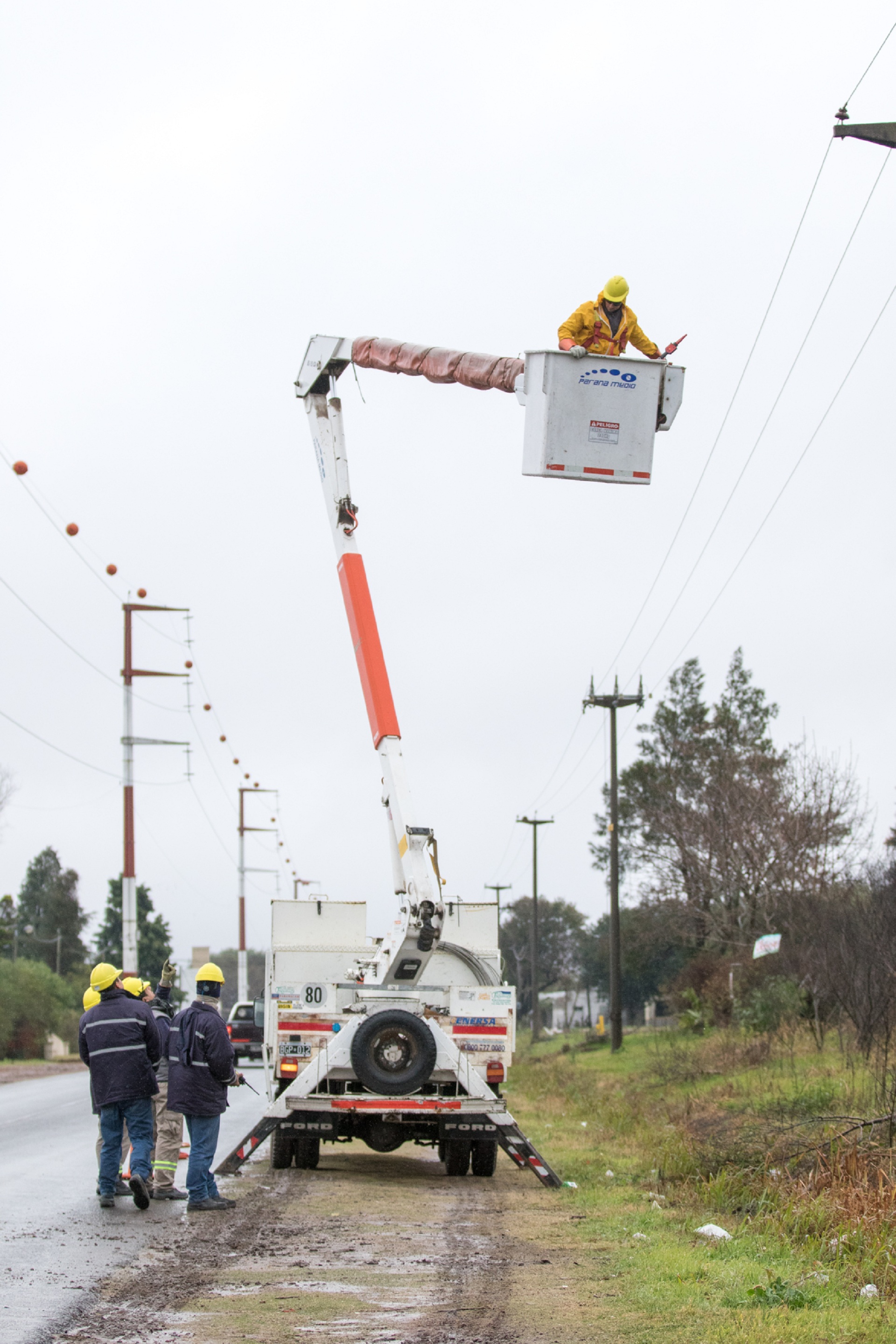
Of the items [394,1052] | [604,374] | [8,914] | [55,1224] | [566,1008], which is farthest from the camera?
[566,1008]

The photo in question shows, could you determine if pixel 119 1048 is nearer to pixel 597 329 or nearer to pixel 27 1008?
pixel 597 329

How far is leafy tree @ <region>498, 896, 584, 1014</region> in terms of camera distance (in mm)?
113438

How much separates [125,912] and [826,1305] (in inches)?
1094

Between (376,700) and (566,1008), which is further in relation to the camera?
(566,1008)

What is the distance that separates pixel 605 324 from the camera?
10.3m

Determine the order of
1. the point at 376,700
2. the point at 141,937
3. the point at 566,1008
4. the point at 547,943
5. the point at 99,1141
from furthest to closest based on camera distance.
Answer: the point at 547,943
the point at 566,1008
the point at 141,937
the point at 376,700
the point at 99,1141

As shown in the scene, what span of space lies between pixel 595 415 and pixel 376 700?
18.1 ft

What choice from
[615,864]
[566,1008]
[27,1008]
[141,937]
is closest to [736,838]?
[615,864]

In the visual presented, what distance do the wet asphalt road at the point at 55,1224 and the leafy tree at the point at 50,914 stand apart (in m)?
86.6

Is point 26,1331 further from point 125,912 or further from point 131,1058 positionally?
point 125,912

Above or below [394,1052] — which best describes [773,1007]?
below

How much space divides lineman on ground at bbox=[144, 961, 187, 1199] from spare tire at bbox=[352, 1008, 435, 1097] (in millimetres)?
1739

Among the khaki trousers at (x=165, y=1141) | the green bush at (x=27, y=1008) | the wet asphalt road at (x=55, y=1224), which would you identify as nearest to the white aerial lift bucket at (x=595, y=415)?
the wet asphalt road at (x=55, y=1224)

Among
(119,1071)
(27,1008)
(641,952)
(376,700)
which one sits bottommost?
(27,1008)
